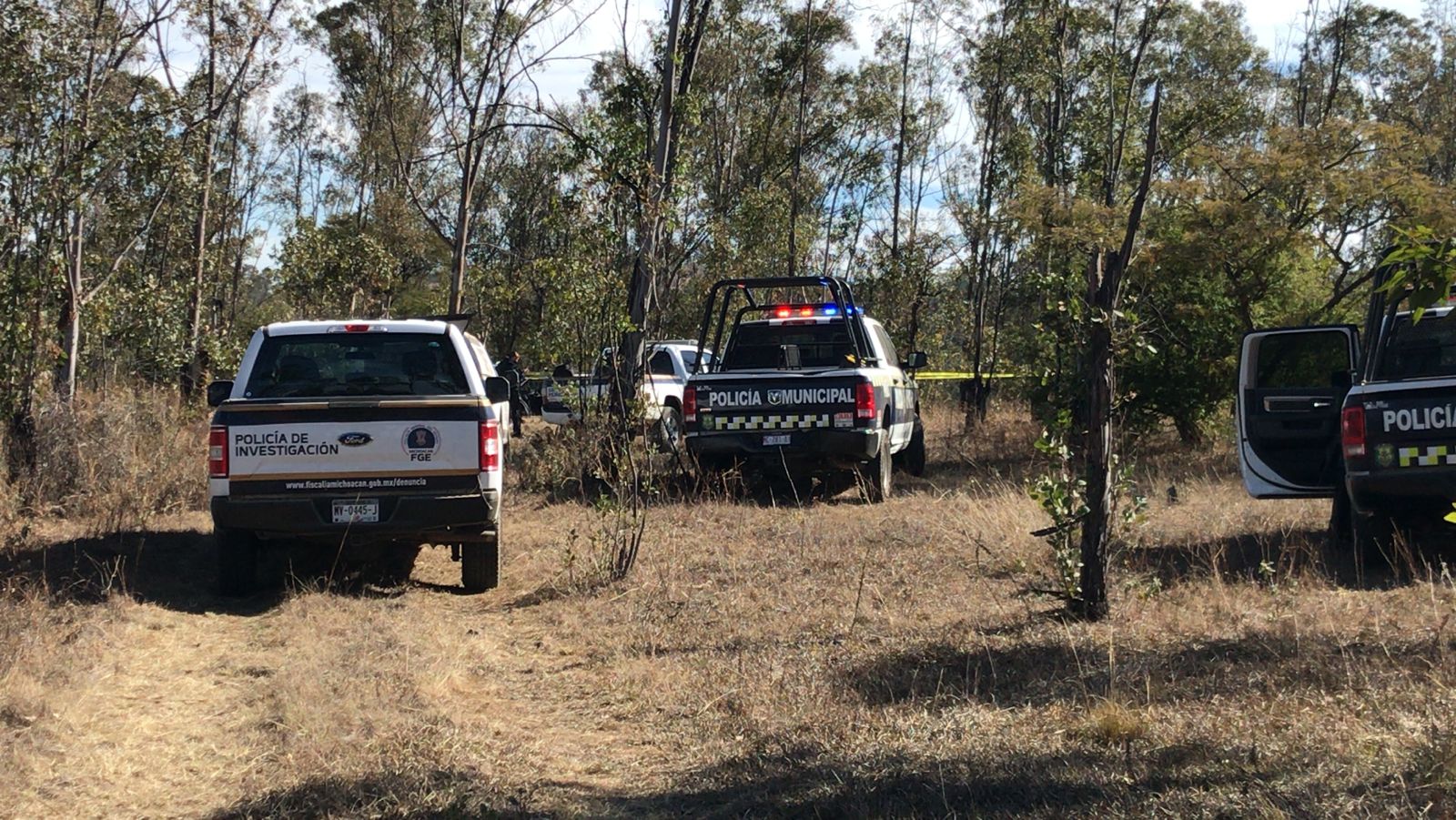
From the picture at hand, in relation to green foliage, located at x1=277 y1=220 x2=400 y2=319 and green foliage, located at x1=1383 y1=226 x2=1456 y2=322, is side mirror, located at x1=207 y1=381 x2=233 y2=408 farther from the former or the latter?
green foliage, located at x1=277 y1=220 x2=400 y2=319

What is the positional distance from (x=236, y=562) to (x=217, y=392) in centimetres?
118

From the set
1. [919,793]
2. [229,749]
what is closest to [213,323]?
[229,749]

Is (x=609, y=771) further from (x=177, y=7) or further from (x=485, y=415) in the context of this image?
(x=177, y=7)

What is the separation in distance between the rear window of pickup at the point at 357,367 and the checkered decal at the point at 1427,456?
586 cm

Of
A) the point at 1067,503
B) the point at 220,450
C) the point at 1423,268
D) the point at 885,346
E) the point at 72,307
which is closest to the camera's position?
the point at 1423,268

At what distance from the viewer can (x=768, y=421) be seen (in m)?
12.6

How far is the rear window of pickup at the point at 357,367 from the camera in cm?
858

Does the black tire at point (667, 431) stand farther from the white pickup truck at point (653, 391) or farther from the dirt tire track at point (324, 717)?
the dirt tire track at point (324, 717)

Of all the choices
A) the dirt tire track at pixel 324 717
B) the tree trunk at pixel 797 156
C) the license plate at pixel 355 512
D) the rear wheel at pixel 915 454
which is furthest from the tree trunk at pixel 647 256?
the tree trunk at pixel 797 156

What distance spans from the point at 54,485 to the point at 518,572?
188 inches

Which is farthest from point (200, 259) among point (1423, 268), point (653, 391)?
point (1423, 268)

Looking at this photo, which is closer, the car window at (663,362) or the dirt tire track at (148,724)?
the dirt tire track at (148,724)

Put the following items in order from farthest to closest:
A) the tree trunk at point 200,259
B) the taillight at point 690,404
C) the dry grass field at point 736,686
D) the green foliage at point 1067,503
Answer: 1. the tree trunk at point 200,259
2. the taillight at point 690,404
3. the green foliage at point 1067,503
4. the dry grass field at point 736,686

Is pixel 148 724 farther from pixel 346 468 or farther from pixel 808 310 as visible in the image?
pixel 808 310
